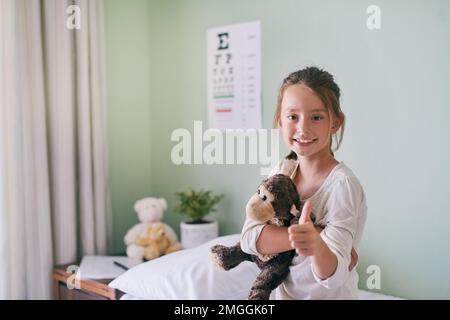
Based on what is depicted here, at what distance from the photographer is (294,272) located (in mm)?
661

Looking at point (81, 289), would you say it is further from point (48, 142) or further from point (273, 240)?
point (273, 240)

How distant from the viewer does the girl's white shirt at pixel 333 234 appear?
610 millimetres

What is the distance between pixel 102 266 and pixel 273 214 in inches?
46.6

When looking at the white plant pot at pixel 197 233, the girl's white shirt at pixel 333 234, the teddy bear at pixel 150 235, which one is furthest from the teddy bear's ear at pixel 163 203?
the girl's white shirt at pixel 333 234

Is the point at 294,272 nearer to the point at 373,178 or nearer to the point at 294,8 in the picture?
the point at 373,178

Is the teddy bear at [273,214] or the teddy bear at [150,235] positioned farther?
the teddy bear at [150,235]

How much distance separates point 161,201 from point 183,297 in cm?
61

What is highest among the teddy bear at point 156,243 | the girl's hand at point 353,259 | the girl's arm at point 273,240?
the girl's arm at point 273,240

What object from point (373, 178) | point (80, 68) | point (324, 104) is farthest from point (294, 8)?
point (80, 68)

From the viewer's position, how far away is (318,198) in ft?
2.11

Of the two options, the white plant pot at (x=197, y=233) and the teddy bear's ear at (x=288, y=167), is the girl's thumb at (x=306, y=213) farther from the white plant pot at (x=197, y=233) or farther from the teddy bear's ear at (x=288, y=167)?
the white plant pot at (x=197, y=233)

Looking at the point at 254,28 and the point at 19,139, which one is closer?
the point at 254,28
